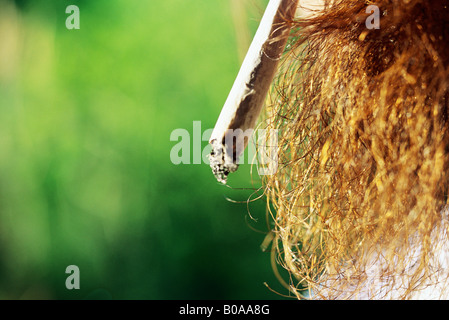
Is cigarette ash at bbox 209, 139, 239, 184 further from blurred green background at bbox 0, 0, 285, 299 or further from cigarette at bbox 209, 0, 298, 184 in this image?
blurred green background at bbox 0, 0, 285, 299

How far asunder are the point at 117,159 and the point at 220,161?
1.95 feet

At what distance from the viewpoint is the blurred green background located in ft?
2.39

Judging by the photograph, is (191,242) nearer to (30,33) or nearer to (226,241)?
(226,241)

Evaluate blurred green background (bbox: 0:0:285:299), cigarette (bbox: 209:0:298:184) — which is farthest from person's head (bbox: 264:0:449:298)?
blurred green background (bbox: 0:0:285:299)

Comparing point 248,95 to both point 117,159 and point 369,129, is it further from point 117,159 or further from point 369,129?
point 117,159

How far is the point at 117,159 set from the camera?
752 mm

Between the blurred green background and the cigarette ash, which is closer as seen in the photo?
the cigarette ash

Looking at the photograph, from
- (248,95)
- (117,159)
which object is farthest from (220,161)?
(117,159)

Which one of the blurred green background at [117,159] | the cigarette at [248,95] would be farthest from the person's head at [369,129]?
the blurred green background at [117,159]

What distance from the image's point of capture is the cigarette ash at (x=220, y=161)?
0.19m

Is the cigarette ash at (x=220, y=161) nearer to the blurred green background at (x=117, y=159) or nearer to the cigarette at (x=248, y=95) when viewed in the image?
the cigarette at (x=248, y=95)

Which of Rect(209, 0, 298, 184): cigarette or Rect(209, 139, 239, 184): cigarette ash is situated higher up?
Rect(209, 0, 298, 184): cigarette

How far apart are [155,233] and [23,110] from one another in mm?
347
